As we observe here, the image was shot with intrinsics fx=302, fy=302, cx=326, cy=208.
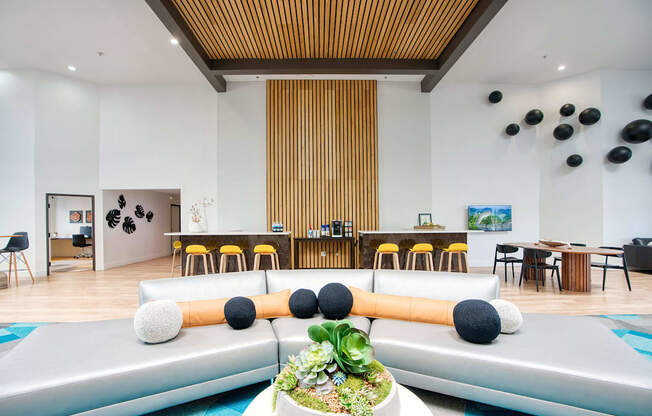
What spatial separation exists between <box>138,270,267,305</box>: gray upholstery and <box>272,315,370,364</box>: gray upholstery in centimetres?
44

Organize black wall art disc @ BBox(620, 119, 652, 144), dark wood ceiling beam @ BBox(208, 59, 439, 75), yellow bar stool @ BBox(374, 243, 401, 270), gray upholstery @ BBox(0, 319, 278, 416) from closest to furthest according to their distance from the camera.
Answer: gray upholstery @ BBox(0, 319, 278, 416), yellow bar stool @ BBox(374, 243, 401, 270), dark wood ceiling beam @ BBox(208, 59, 439, 75), black wall art disc @ BBox(620, 119, 652, 144)

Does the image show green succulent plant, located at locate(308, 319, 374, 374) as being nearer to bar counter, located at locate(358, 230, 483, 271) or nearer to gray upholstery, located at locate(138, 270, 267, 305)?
gray upholstery, located at locate(138, 270, 267, 305)

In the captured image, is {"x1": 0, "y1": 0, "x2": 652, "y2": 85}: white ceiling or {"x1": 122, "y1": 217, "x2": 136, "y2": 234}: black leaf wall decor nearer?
{"x1": 0, "y1": 0, "x2": 652, "y2": 85}: white ceiling

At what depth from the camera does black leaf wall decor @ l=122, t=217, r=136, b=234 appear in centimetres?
901

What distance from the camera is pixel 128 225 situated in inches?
361

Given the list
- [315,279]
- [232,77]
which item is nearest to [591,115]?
[315,279]

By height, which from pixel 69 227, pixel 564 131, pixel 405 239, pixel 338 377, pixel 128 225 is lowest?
pixel 338 377

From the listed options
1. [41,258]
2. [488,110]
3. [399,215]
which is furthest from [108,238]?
[488,110]

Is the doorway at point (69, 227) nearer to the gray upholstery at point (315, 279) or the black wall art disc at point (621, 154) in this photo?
the gray upholstery at point (315, 279)

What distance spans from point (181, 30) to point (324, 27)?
8.18 ft

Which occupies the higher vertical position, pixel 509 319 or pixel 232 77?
pixel 232 77

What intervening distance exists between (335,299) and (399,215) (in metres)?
5.77

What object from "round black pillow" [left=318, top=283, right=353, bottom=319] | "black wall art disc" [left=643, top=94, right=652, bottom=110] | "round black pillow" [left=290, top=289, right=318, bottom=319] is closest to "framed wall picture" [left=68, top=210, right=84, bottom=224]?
"round black pillow" [left=290, top=289, right=318, bottom=319]

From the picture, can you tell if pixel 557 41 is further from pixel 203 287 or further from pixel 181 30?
pixel 203 287
